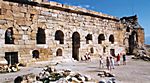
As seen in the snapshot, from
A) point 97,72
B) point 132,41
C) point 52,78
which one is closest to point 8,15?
point 52,78

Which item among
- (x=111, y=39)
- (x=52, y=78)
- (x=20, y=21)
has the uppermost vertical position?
(x=20, y=21)

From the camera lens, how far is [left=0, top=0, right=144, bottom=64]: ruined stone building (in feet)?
45.0

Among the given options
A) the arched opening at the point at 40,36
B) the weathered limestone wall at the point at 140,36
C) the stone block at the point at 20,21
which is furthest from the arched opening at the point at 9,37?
the weathered limestone wall at the point at 140,36

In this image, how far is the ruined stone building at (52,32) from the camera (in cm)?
1372

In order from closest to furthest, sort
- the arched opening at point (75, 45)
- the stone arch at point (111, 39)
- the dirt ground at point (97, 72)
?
the dirt ground at point (97, 72) < the arched opening at point (75, 45) < the stone arch at point (111, 39)

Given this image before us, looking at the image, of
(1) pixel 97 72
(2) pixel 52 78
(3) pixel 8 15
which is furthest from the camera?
(3) pixel 8 15

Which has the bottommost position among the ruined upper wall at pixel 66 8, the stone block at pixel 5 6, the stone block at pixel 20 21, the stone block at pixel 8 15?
the stone block at pixel 20 21

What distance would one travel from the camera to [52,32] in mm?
15992

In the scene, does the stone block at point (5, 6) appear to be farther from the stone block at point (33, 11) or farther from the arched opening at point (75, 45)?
the arched opening at point (75, 45)

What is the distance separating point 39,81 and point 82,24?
10643 millimetres

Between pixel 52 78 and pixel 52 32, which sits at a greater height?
pixel 52 32

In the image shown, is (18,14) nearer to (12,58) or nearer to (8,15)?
(8,15)

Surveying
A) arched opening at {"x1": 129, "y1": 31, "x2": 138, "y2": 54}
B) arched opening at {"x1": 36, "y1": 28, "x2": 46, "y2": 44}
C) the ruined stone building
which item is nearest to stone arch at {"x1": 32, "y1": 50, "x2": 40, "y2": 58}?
the ruined stone building

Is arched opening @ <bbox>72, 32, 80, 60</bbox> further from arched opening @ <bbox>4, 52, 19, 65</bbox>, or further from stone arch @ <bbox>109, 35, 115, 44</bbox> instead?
arched opening @ <bbox>4, 52, 19, 65</bbox>
